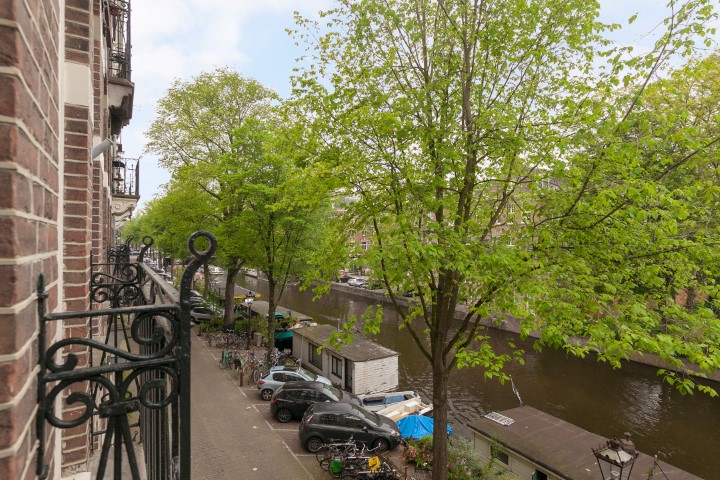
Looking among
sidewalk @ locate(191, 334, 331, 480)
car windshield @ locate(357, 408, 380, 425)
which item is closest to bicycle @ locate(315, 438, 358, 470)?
sidewalk @ locate(191, 334, 331, 480)

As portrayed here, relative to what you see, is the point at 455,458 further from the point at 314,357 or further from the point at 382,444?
the point at 314,357

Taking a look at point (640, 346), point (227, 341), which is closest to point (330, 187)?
point (640, 346)

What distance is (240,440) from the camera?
39.3 feet

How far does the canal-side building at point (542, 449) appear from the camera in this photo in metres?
9.47

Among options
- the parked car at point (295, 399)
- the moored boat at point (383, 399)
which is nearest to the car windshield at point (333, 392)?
the parked car at point (295, 399)

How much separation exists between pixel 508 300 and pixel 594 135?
283 cm

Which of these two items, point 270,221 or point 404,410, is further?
point 270,221

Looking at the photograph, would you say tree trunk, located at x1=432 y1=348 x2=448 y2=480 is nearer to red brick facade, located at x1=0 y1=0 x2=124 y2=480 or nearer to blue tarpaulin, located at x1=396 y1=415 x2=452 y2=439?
blue tarpaulin, located at x1=396 y1=415 x2=452 y2=439

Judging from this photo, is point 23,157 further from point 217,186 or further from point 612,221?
point 217,186

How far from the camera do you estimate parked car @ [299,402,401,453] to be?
37.9 feet

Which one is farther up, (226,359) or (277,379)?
(277,379)

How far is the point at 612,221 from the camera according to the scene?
623cm

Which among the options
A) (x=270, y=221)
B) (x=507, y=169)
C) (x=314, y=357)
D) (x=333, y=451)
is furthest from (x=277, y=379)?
(x=507, y=169)

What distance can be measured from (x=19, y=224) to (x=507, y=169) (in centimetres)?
792
